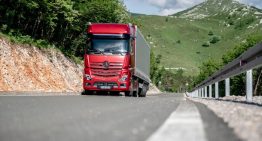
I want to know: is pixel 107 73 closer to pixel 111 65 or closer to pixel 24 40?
pixel 111 65

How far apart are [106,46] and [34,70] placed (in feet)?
36.5

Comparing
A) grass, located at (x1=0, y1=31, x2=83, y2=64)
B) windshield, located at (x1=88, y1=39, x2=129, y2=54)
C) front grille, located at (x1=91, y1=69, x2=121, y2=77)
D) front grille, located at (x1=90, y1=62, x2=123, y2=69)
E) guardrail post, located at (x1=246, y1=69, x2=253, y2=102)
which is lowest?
guardrail post, located at (x1=246, y1=69, x2=253, y2=102)

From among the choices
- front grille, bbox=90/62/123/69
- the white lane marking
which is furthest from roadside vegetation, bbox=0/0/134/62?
the white lane marking

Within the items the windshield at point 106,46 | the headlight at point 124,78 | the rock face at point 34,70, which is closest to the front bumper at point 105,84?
the headlight at point 124,78

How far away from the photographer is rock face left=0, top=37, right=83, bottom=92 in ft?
99.3

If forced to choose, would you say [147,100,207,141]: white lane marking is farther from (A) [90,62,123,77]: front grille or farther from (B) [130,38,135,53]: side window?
(B) [130,38,135,53]: side window

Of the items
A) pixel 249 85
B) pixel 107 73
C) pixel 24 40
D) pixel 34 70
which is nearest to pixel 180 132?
pixel 249 85

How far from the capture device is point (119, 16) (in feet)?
172

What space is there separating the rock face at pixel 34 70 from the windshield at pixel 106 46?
6844 mm

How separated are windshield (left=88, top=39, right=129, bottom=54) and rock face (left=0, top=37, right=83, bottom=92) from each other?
269 inches

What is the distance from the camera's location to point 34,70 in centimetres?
3381

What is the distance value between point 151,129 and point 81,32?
44.0 meters

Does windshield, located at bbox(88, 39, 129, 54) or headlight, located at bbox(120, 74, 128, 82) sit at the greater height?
windshield, located at bbox(88, 39, 129, 54)

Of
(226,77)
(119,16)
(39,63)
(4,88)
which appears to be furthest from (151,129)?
(119,16)
